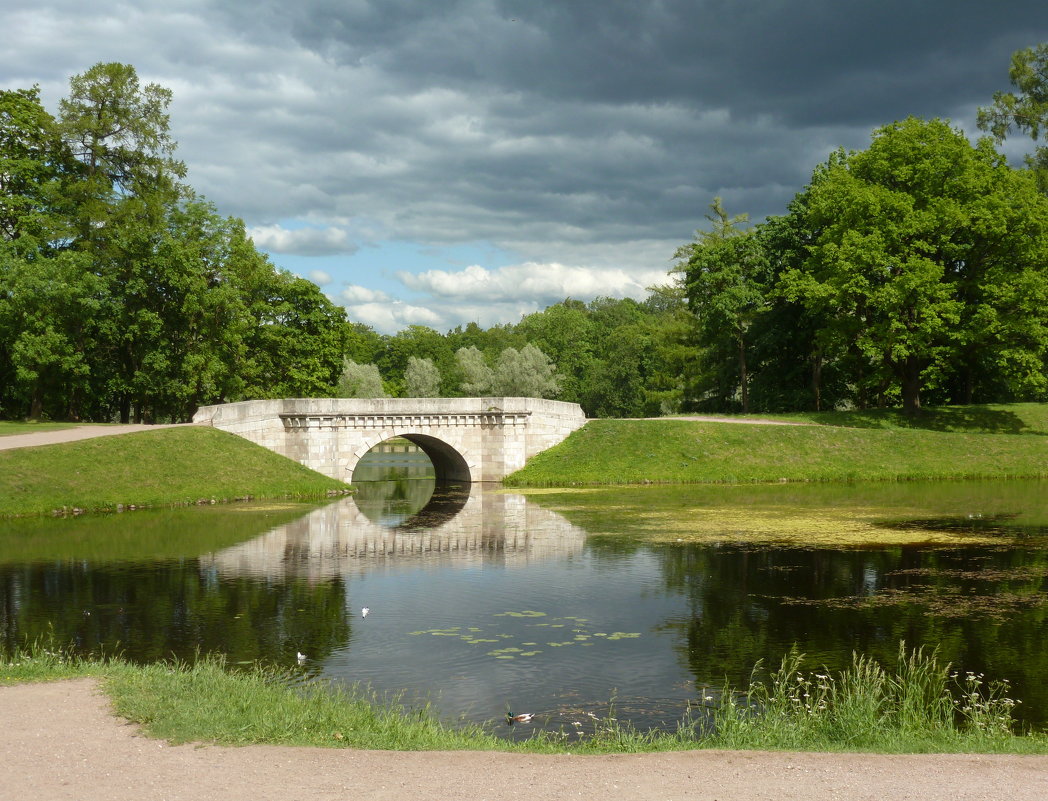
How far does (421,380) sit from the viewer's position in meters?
94.9

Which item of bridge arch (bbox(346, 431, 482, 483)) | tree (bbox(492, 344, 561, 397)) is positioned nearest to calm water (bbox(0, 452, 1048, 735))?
bridge arch (bbox(346, 431, 482, 483))

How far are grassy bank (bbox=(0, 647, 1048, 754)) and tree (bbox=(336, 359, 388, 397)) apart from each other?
227 feet

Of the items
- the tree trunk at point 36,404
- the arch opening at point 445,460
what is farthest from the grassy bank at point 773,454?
the tree trunk at point 36,404

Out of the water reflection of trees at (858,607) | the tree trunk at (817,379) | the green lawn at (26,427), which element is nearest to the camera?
the water reflection of trees at (858,607)

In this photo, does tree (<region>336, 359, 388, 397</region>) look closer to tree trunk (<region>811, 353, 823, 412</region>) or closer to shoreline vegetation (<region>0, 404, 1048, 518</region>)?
shoreline vegetation (<region>0, 404, 1048, 518</region>)

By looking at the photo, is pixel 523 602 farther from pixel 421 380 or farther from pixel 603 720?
pixel 421 380

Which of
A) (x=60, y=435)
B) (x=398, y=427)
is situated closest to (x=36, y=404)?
(x=60, y=435)

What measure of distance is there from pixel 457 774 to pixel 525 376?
81525mm

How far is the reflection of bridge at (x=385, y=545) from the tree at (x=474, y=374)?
57.0 meters

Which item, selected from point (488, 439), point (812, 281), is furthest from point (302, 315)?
point (812, 281)

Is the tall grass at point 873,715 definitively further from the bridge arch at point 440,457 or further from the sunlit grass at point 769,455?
the bridge arch at point 440,457

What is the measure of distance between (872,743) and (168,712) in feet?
27.3

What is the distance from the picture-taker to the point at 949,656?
15.9m

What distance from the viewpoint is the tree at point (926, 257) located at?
167 feet
